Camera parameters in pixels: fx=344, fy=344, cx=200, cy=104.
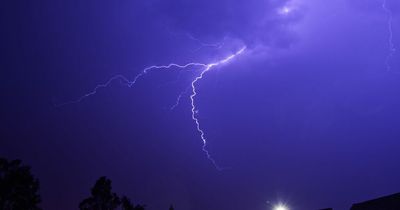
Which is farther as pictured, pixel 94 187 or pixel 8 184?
pixel 94 187

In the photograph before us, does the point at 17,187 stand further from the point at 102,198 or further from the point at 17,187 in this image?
the point at 102,198

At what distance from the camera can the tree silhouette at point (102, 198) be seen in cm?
2541

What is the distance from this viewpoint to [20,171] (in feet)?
67.1

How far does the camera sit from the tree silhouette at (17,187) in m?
19.5

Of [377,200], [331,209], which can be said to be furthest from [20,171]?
[377,200]

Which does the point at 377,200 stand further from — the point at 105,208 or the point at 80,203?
the point at 80,203

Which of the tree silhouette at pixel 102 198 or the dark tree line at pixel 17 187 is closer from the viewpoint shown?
the dark tree line at pixel 17 187

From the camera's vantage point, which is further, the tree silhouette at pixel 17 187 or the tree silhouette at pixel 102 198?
the tree silhouette at pixel 102 198

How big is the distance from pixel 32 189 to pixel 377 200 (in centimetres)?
2157

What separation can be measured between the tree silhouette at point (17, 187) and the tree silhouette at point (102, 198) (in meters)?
4.81

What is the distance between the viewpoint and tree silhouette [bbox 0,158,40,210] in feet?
64.1

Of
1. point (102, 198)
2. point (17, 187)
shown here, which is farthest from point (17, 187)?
point (102, 198)

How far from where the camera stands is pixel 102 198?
84.7 feet

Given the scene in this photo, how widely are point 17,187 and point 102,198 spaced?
7.04 meters
